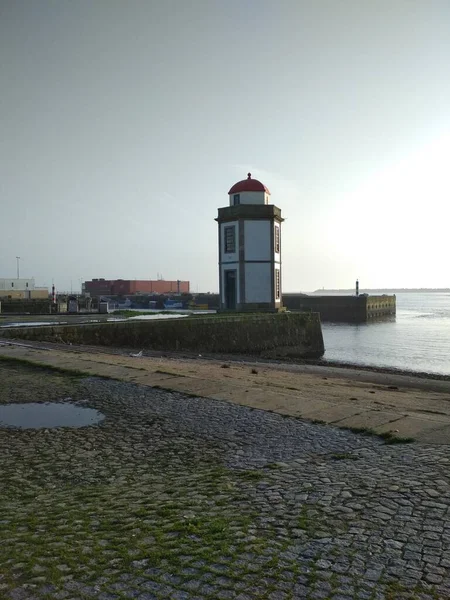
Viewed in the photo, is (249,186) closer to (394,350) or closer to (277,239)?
(277,239)

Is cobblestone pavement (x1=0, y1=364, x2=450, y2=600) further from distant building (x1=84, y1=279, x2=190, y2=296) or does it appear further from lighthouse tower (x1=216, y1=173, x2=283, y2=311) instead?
distant building (x1=84, y1=279, x2=190, y2=296)

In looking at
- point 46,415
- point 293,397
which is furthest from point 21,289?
point 293,397

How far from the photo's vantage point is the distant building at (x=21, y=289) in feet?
205

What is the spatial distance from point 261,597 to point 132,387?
7336mm

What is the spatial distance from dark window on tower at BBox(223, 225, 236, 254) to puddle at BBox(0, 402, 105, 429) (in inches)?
999

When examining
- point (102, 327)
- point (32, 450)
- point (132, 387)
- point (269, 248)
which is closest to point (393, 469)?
point (32, 450)

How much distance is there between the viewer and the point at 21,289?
244 ft

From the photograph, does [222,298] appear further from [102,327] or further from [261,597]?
[261,597]

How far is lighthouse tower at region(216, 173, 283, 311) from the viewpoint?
32188 mm

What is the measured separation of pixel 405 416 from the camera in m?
7.38

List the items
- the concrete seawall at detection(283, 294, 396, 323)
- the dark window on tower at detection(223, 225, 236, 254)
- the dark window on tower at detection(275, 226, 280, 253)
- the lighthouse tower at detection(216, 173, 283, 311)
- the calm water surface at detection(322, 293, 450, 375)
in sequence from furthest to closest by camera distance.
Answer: the concrete seawall at detection(283, 294, 396, 323) < the dark window on tower at detection(275, 226, 280, 253) < the dark window on tower at detection(223, 225, 236, 254) < the lighthouse tower at detection(216, 173, 283, 311) < the calm water surface at detection(322, 293, 450, 375)

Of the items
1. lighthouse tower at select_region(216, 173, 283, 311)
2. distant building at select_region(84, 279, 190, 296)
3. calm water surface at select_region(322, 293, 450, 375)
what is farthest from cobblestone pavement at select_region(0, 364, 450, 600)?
distant building at select_region(84, 279, 190, 296)

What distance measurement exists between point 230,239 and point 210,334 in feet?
33.2

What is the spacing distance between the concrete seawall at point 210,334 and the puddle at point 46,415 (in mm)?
11981
